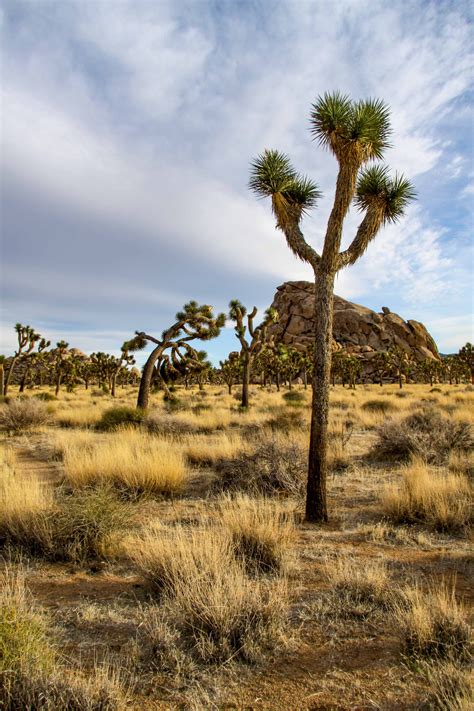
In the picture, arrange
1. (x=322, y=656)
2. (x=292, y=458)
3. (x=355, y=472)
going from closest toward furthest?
(x=322, y=656) → (x=292, y=458) → (x=355, y=472)

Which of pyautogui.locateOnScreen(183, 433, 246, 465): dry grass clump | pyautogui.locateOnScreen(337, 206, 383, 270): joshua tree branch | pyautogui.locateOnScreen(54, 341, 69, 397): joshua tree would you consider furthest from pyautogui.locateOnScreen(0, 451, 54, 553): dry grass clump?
pyautogui.locateOnScreen(54, 341, 69, 397): joshua tree

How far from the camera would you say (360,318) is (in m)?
105

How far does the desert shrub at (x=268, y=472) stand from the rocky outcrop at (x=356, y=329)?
9102 centimetres

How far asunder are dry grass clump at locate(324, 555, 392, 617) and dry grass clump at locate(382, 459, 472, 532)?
7.23 feet

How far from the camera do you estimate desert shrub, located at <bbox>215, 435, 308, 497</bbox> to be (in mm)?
7465

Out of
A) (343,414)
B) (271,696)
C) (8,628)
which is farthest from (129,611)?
(343,414)

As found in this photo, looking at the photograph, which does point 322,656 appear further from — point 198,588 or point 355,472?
point 355,472

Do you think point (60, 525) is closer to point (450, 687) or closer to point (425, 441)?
point (450, 687)

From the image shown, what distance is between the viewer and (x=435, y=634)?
303cm

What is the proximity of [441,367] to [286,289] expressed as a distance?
57409mm

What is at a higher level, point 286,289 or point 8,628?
point 286,289

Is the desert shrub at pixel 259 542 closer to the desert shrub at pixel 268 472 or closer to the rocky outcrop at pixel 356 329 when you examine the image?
the desert shrub at pixel 268 472

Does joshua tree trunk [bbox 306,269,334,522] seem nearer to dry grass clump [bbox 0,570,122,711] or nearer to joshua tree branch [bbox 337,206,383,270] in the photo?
joshua tree branch [bbox 337,206,383,270]

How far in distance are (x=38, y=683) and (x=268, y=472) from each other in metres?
5.82
